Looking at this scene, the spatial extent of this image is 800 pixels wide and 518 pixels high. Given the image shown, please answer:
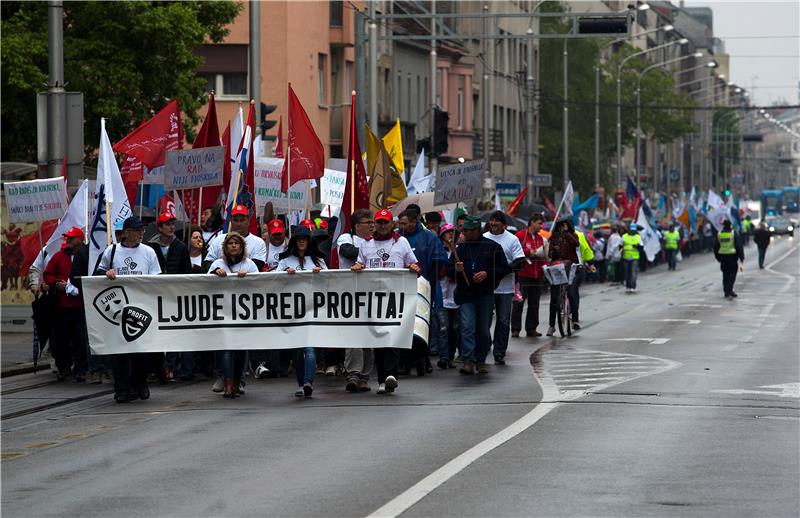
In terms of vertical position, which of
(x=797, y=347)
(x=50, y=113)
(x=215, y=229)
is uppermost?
(x=50, y=113)

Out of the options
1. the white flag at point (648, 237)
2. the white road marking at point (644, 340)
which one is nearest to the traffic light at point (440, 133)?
the white road marking at point (644, 340)

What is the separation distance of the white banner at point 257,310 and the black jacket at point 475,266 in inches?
84.9

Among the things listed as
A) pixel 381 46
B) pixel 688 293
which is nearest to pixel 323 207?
pixel 688 293

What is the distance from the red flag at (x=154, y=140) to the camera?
67.5 ft

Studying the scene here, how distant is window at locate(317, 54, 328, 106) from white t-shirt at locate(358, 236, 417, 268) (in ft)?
120

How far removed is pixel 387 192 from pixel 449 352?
4063mm

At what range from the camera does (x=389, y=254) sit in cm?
1658

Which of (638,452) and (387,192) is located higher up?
(387,192)

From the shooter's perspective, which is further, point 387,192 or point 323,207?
point 323,207

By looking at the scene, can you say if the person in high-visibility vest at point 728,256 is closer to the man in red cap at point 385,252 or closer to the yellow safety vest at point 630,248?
the yellow safety vest at point 630,248

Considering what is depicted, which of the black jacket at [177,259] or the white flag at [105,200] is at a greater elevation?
the white flag at [105,200]

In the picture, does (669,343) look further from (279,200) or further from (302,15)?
(302,15)

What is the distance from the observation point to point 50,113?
2036 cm

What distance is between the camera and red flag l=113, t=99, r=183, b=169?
2056cm
